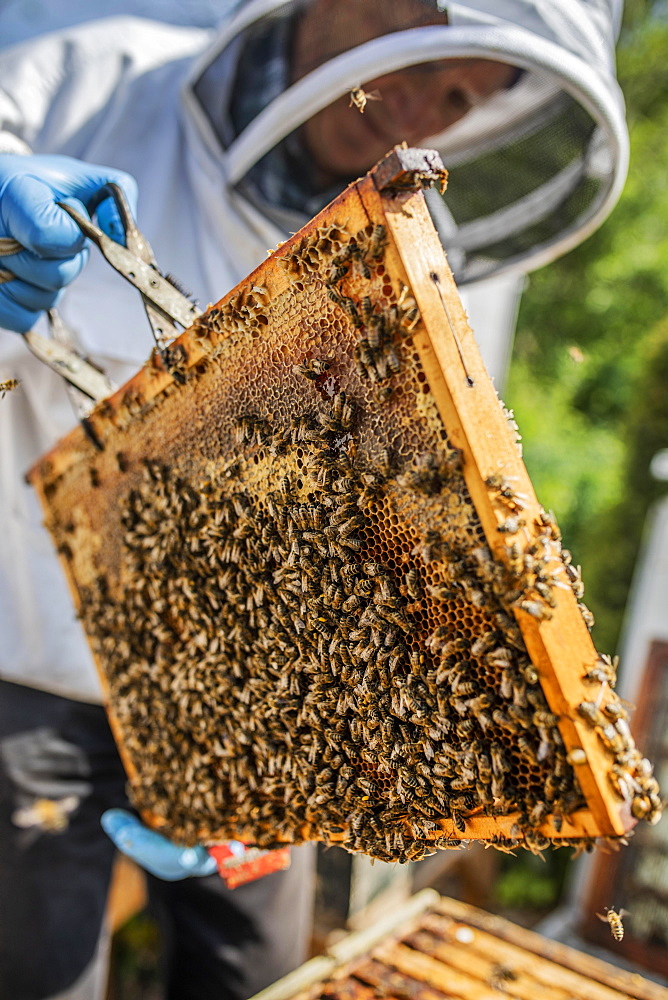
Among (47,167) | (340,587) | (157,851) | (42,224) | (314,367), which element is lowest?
(157,851)

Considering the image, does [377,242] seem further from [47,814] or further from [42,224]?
[47,814]

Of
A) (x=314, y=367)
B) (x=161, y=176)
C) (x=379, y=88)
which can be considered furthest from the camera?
(x=161, y=176)

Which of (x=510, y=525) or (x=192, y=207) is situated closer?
(x=510, y=525)

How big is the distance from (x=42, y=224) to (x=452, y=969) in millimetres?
3257

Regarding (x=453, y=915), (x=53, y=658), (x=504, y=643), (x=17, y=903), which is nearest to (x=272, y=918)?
(x=453, y=915)

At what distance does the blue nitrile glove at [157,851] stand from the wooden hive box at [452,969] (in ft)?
1.79

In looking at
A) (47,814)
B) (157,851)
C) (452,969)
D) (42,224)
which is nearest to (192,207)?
(42,224)

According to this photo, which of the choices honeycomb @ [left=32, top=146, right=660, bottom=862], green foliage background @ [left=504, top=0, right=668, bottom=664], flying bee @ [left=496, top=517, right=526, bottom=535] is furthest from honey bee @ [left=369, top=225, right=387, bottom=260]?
green foliage background @ [left=504, top=0, right=668, bottom=664]

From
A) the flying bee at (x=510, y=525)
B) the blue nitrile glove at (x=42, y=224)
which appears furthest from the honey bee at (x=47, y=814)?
the flying bee at (x=510, y=525)

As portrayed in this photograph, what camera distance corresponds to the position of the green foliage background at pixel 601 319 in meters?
12.3

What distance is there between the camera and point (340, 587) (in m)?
1.63

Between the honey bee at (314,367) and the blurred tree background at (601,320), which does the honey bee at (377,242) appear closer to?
the honey bee at (314,367)

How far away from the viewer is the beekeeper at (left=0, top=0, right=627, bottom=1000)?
284 centimetres

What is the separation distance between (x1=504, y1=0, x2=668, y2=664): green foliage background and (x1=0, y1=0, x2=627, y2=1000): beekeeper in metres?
8.52
